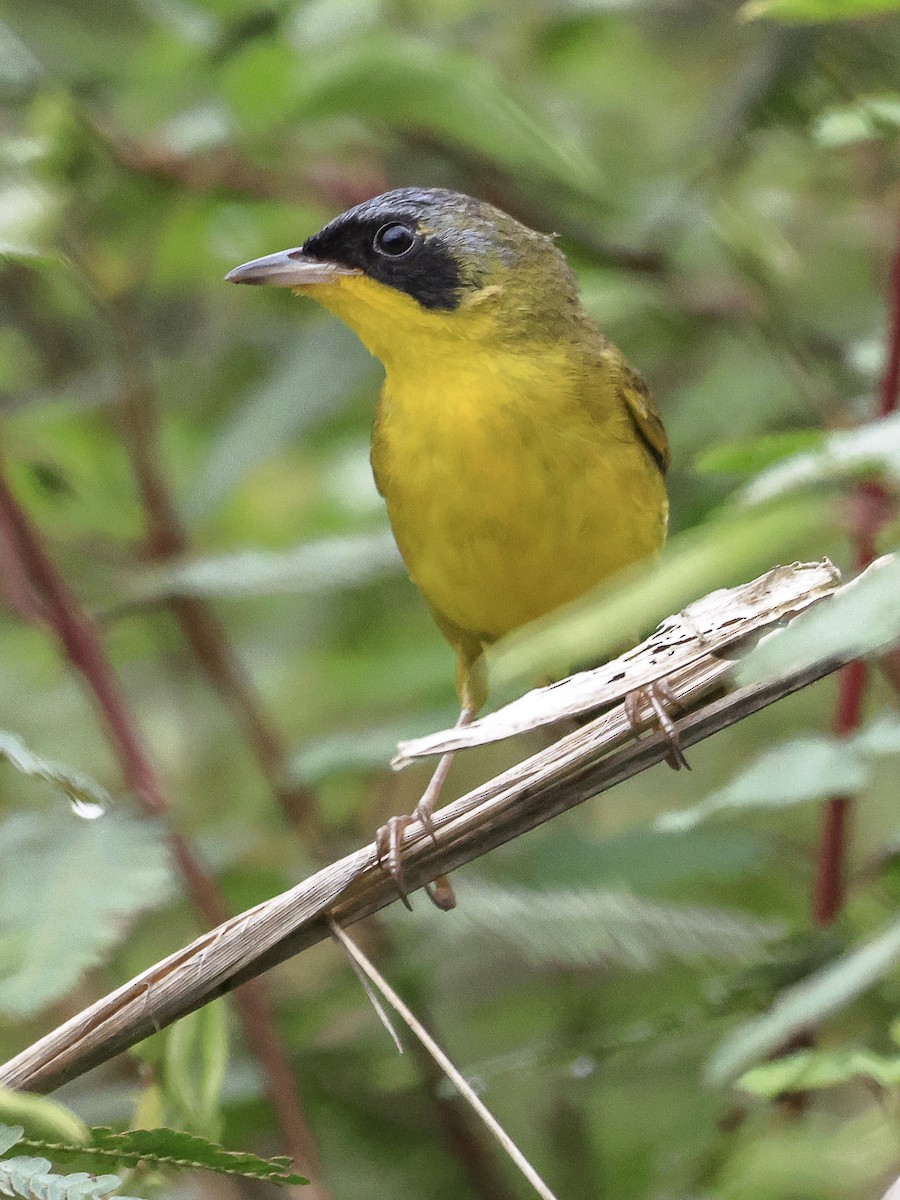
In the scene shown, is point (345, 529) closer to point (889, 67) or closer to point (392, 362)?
point (392, 362)

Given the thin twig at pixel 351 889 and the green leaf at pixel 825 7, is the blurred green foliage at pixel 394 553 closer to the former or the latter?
the green leaf at pixel 825 7

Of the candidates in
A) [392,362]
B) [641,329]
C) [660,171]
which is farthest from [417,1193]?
[660,171]

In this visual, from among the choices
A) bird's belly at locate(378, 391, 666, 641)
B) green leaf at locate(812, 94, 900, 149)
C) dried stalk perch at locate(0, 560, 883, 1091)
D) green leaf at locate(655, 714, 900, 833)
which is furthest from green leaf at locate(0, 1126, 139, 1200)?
bird's belly at locate(378, 391, 666, 641)

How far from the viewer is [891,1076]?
1668 millimetres

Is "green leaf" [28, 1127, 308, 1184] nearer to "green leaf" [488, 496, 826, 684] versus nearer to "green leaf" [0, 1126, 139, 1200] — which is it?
"green leaf" [0, 1126, 139, 1200]

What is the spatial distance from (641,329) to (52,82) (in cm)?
166

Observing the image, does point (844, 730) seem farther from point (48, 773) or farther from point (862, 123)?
point (48, 773)

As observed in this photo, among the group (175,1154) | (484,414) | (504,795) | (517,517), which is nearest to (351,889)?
A: (504,795)

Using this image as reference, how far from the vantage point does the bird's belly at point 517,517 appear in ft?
10.5

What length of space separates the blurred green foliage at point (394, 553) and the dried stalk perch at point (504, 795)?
7.3 inches

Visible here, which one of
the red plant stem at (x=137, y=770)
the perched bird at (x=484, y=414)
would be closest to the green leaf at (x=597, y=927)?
the perched bird at (x=484, y=414)

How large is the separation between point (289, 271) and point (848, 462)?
255 cm

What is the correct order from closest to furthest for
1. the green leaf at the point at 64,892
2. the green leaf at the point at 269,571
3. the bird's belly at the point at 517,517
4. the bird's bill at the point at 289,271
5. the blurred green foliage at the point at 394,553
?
the green leaf at the point at 64,892, the blurred green foliage at the point at 394,553, the green leaf at the point at 269,571, the bird's belly at the point at 517,517, the bird's bill at the point at 289,271

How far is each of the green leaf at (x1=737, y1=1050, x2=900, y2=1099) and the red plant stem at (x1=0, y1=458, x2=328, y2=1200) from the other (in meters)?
1.07
